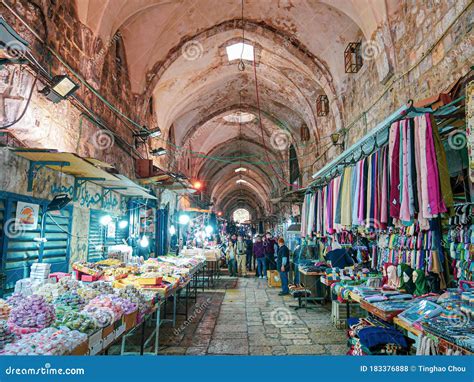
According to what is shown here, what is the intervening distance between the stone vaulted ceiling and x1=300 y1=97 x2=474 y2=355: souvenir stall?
345 centimetres

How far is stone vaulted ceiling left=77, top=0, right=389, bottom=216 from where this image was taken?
696cm

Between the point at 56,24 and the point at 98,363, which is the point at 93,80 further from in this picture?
the point at 98,363

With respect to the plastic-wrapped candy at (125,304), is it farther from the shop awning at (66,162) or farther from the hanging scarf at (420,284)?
the hanging scarf at (420,284)

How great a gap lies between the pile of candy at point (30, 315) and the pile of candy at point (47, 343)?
7.5 inches

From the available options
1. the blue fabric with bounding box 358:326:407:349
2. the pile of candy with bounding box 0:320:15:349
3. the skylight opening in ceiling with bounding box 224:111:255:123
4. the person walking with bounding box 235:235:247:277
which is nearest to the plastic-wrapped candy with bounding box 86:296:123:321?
the pile of candy with bounding box 0:320:15:349

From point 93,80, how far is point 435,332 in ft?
21.4

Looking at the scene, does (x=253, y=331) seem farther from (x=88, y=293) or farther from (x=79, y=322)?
(x=79, y=322)

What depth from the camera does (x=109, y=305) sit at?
10.8 ft

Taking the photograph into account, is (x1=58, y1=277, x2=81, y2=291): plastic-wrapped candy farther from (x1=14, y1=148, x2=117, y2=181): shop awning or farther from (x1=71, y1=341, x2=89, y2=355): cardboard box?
(x1=14, y1=148, x2=117, y2=181): shop awning

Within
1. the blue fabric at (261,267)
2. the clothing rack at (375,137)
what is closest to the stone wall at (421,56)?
the clothing rack at (375,137)

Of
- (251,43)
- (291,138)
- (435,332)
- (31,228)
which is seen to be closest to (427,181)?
(435,332)

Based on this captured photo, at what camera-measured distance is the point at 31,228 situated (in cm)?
436

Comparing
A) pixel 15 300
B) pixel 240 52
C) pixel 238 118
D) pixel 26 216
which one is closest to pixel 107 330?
pixel 15 300

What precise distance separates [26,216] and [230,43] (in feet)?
26.8
